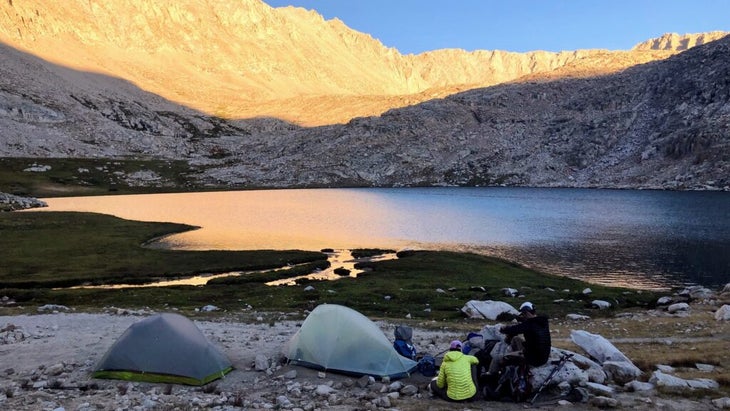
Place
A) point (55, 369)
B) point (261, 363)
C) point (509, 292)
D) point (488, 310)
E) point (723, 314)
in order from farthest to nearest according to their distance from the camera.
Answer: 1. point (509, 292)
2. point (488, 310)
3. point (723, 314)
4. point (261, 363)
5. point (55, 369)

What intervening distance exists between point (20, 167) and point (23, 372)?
578 feet

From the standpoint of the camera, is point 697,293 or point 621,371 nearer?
point 621,371

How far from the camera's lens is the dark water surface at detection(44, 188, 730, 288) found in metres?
56.8

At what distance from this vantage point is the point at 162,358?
17797 mm

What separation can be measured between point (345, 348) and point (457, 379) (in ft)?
15.2

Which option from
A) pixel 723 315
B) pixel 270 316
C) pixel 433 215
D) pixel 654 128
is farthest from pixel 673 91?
pixel 270 316

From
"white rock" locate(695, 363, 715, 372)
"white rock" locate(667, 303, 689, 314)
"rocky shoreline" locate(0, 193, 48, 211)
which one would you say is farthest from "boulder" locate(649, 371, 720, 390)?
"rocky shoreline" locate(0, 193, 48, 211)

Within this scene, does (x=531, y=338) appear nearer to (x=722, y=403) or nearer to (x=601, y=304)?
(x=722, y=403)

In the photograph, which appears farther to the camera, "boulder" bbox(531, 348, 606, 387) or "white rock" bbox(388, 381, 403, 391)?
"white rock" bbox(388, 381, 403, 391)

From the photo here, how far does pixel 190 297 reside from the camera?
127 feet

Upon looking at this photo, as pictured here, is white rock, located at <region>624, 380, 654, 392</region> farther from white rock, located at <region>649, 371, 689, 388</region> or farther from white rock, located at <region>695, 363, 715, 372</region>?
white rock, located at <region>695, 363, 715, 372</region>

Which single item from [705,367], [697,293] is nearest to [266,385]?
[705,367]

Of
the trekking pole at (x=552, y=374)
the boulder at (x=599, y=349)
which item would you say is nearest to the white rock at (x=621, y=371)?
the boulder at (x=599, y=349)

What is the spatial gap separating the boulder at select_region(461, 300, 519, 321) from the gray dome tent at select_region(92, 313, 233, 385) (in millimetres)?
17861
